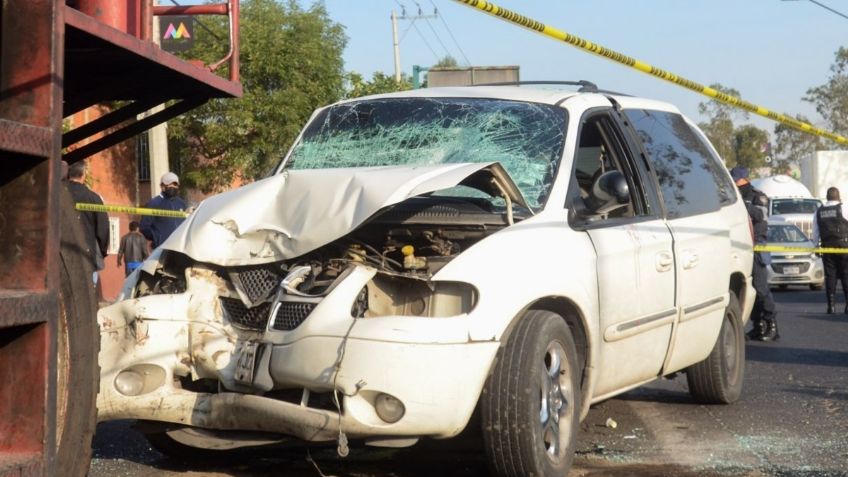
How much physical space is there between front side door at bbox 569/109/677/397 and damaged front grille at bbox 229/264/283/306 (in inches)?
56.5

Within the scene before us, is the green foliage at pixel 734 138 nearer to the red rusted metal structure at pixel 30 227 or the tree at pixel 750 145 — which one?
the tree at pixel 750 145

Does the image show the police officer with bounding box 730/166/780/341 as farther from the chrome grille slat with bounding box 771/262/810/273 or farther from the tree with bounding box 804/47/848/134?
the tree with bounding box 804/47/848/134

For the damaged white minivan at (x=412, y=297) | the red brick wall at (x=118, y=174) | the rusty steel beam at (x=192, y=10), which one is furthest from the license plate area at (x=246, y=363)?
the red brick wall at (x=118, y=174)

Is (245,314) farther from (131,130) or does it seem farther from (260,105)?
(260,105)

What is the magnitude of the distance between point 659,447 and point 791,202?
26323 mm

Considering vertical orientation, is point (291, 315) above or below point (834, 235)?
above

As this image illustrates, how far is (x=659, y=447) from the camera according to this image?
6.72m

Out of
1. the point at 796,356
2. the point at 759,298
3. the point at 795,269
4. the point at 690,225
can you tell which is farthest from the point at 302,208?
the point at 795,269

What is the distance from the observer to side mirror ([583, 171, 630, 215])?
6117mm

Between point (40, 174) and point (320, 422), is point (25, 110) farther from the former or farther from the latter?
point (320, 422)

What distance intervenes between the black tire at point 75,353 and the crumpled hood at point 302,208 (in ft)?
6.12

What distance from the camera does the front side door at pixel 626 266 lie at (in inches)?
246

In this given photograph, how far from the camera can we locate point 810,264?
25656 millimetres

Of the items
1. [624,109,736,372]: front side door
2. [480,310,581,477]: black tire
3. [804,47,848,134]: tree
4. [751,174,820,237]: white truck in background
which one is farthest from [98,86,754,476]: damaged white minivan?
[804,47,848,134]: tree
